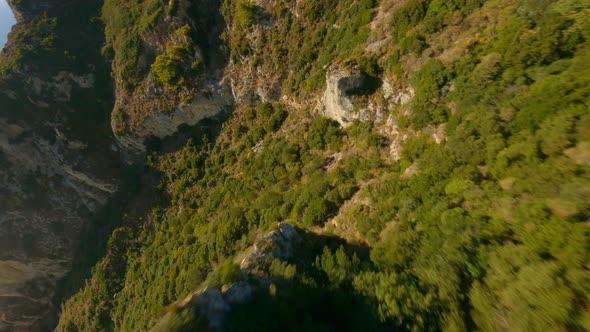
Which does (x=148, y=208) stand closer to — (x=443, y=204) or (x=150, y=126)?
(x=150, y=126)

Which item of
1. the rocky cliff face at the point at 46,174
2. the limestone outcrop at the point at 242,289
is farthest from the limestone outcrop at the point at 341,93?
the rocky cliff face at the point at 46,174

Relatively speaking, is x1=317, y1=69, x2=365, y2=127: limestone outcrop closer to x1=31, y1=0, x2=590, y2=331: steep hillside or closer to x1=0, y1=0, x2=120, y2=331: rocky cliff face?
x1=31, y1=0, x2=590, y2=331: steep hillside

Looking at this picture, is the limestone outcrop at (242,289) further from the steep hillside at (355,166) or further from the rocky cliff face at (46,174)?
the rocky cliff face at (46,174)

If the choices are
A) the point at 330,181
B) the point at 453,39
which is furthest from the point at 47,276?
the point at 453,39

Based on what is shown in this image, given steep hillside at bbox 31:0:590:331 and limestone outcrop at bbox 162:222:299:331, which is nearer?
steep hillside at bbox 31:0:590:331

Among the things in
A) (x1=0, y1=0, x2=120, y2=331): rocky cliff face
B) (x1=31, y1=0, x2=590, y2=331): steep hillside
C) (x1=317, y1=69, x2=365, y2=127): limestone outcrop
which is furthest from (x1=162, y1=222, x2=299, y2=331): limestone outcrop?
(x1=0, y1=0, x2=120, y2=331): rocky cliff face

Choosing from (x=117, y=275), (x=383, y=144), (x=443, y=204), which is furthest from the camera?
(x=117, y=275)

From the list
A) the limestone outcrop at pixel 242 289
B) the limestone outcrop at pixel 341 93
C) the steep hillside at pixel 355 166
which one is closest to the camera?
the steep hillside at pixel 355 166
